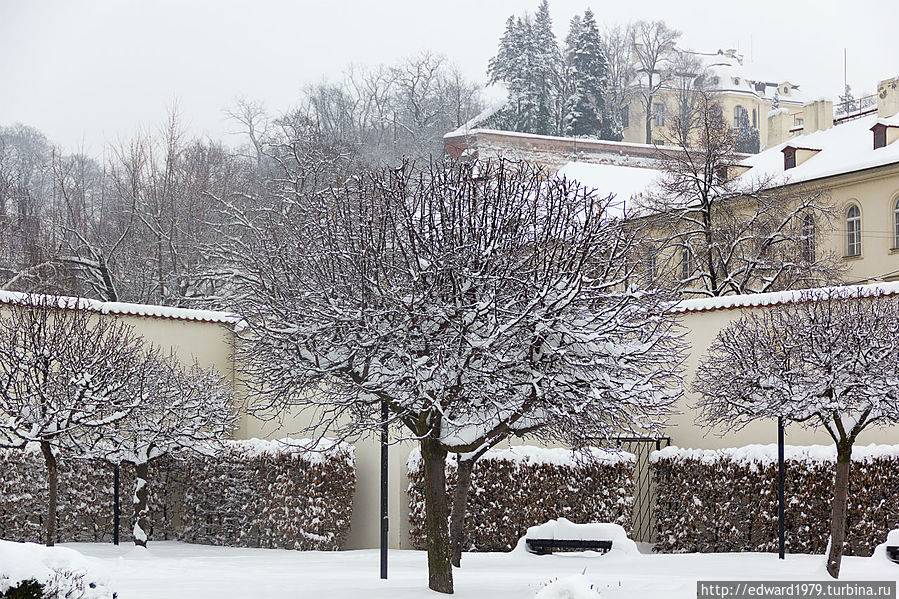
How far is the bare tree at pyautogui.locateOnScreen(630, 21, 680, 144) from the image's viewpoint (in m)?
77.8

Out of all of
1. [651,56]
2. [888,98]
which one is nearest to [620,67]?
[651,56]

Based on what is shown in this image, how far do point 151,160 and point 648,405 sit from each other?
89.3 feet

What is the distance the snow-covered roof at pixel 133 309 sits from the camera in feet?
58.2

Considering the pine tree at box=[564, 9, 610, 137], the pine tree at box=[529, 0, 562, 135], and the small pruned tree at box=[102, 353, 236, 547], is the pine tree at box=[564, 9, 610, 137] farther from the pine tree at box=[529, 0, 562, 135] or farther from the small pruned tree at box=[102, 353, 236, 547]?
the small pruned tree at box=[102, 353, 236, 547]

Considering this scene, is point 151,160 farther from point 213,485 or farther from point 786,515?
point 786,515

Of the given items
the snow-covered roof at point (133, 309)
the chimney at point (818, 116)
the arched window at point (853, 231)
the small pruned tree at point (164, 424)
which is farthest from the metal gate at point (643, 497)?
the chimney at point (818, 116)

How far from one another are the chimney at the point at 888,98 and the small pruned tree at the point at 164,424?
3593 centimetres

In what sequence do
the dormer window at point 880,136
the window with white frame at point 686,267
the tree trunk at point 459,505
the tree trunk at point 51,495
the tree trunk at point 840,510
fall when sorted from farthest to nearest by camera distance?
the dormer window at point 880,136 < the window with white frame at point 686,267 < the tree trunk at point 51,495 < the tree trunk at point 459,505 < the tree trunk at point 840,510

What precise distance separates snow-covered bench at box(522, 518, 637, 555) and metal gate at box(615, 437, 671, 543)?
2.30 metres

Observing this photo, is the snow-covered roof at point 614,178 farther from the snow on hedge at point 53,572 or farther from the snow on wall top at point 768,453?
the snow on hedge at point 53,572

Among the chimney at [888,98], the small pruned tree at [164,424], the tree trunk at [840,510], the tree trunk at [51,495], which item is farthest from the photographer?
the chimney at [888,98]

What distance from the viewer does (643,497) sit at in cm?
1831

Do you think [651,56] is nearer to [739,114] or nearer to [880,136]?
[739,114]

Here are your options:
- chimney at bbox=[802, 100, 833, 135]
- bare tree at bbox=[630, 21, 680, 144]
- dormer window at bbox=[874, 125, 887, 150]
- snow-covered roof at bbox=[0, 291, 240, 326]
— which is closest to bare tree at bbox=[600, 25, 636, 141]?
bare tree at bbox=[630, 21, 680, 144]
